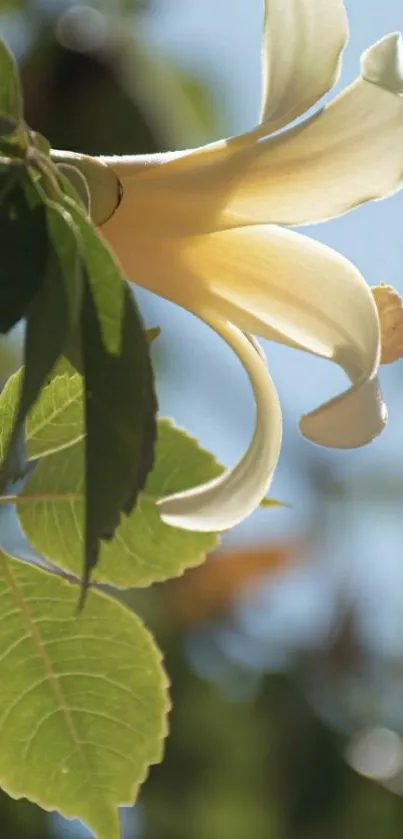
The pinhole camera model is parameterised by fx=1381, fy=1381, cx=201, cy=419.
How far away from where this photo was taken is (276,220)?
2.80 ft

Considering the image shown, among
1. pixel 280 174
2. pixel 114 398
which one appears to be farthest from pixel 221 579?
pixel 114 398

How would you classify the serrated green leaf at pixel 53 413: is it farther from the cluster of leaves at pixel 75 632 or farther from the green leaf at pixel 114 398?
the green leaf at pixel 114 398

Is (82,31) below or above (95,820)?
below

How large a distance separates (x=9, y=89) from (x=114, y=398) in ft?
0.46

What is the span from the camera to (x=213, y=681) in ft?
9.62

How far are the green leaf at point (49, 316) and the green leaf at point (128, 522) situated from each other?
29 centimetres

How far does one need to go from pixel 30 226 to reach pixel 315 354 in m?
0.33

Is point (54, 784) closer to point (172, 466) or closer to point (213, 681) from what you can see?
point (172, 466)

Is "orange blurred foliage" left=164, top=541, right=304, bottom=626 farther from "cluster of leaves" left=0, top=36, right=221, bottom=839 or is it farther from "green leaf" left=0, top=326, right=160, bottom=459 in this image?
"green leaf" left=0, top=326, right=160, bottom=459

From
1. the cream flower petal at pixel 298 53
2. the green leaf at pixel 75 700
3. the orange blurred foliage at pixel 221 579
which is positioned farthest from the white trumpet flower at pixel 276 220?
the orange blurred foliage at pixel 221 579

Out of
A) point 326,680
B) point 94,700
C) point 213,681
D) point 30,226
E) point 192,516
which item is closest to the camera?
point 30,226

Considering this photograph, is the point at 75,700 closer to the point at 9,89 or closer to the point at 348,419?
the point at 348,419

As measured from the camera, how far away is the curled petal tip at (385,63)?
29.7 inches

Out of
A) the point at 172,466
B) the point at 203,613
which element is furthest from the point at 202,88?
the point at 172,466
